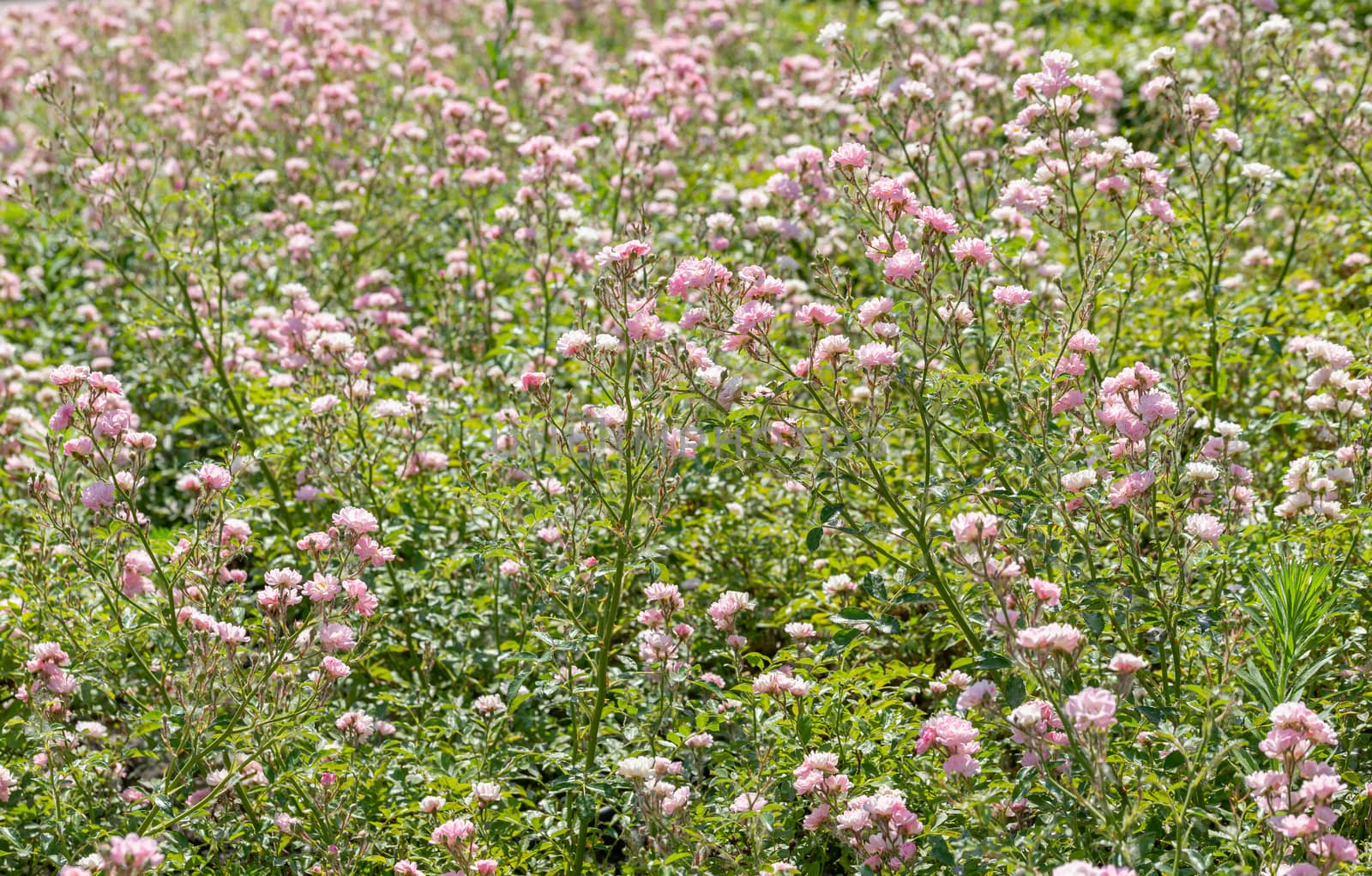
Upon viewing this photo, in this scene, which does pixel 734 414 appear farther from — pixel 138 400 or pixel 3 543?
pixel 138 400

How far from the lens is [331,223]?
6.55 m

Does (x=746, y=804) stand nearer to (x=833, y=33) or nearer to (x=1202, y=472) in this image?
(x=1202, y=472)

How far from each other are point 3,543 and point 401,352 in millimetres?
1832

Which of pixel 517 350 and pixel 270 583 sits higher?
pixel 517 350

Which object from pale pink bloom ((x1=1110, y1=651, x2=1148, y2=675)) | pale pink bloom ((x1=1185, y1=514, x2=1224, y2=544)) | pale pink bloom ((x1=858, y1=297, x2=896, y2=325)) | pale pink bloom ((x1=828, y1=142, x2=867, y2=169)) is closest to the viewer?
pale pink bloom ((x1=1110, y1=651, x2=1148, y2=675))

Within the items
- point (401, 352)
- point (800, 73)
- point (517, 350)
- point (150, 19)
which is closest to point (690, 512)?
point (517, 350)

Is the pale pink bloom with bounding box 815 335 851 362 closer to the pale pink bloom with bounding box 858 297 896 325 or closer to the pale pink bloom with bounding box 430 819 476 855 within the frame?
the pale pink bloom with bounding box 858 297 896 325

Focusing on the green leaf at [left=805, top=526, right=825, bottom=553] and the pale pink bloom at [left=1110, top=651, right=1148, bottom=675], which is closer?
the pale pink bloom at [left=1110, top=651, right=1148, bottom=675]

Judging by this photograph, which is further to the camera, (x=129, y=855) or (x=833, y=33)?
(x=833, y=33)

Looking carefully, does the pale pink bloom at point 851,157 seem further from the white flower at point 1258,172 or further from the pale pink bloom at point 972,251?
the white flower at point 1258,172

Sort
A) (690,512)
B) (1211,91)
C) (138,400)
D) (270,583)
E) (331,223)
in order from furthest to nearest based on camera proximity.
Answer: (1211,91) → (331,223) → (138,400) → (690,512) → (270,583)

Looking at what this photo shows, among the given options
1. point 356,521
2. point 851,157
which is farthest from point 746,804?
point 851,157

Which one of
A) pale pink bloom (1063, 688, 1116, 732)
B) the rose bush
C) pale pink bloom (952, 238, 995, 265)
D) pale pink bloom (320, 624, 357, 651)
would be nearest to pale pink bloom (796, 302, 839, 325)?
the rose bush

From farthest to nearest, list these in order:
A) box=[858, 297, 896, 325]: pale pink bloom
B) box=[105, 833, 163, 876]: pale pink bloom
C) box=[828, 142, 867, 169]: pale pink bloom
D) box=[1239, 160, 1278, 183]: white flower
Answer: box=[1239, 160, 1278, 183]: white flower
box=[828, 142, 867, 169]: pale pink bloom
box=[858, 297, 896, 325]: pale pink bloom
box=[105, 833, 163, 876]: pale pink bloom
